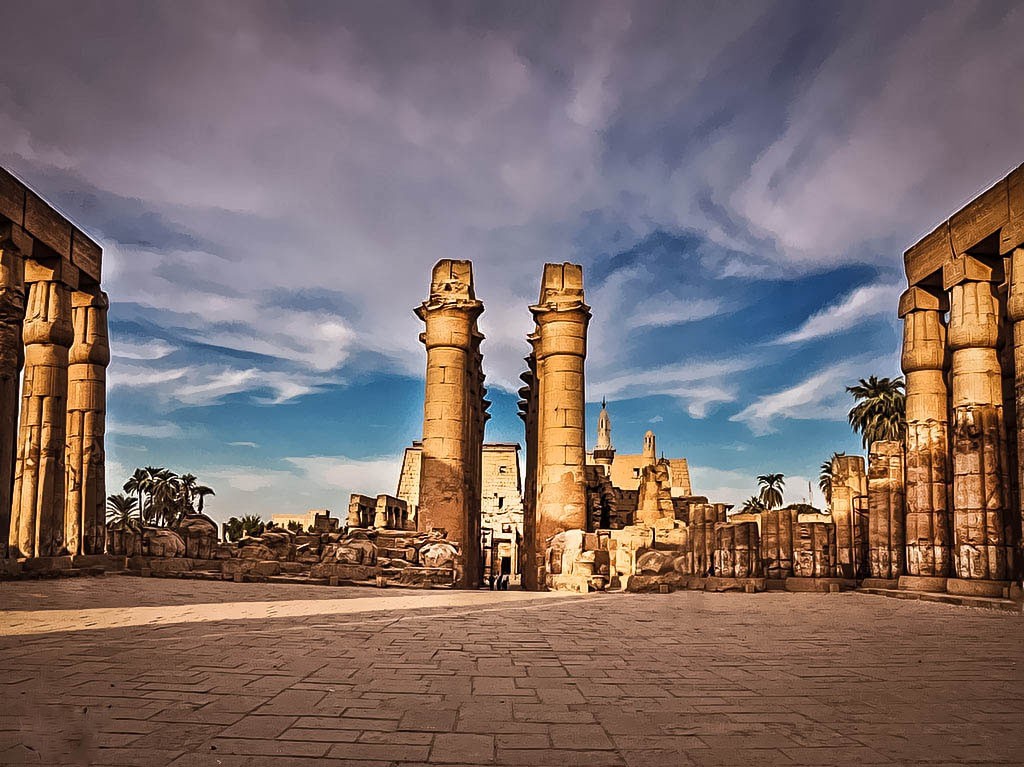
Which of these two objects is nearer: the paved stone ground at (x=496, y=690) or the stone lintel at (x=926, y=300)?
the paved stone ground at (x=496, y=690)

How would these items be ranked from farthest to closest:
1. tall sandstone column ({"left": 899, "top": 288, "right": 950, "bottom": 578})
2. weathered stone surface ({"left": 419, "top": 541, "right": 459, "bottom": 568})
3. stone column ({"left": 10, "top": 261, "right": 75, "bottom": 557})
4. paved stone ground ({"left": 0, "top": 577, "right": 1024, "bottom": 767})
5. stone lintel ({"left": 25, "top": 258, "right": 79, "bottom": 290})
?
weathered stone surface ({"left": 419, "top": 541, "right": 459, "bottom": 568}), stone lintel ({"left": 25, "top": 258, "right": 79, "bottom": 290}), stone column ({"left": 10, "top": 261, "right": 75, "bottom": 557}), tall sandstone column ({"left": 899, "top": 288, "right": 950, "bottom": 578}), paved stone ground ({"left": 0, "top": 577, "right": 1024, "bottom": 767})

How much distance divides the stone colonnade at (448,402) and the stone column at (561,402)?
7.10 ft

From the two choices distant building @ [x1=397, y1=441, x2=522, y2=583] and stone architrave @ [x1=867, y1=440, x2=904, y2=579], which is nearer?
stone architrave @ [x1=867, y1=440, x2=904, y2=579]

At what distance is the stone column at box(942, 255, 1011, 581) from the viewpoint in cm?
1406

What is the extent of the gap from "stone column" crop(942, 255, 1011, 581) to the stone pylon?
8.17 ft

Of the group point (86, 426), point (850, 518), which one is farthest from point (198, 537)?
point (850, 518)

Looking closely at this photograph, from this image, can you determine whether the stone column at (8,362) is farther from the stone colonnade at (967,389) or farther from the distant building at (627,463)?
the distant building at (627,463)

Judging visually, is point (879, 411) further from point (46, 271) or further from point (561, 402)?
point (46, 271)

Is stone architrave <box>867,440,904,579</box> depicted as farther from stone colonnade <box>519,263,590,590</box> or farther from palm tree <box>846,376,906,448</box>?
palm tree <box>846,376,906,448</box>

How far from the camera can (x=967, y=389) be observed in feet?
48.1

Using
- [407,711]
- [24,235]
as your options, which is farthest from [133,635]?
[24,235]

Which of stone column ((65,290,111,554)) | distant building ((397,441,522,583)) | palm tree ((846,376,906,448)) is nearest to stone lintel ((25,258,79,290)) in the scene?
stone column ((65,290,111,554))

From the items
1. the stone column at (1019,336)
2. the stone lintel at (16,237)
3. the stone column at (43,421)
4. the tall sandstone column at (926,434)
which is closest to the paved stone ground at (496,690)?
the stone column at (1019,336)

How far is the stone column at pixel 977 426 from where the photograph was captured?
46.1 feet
